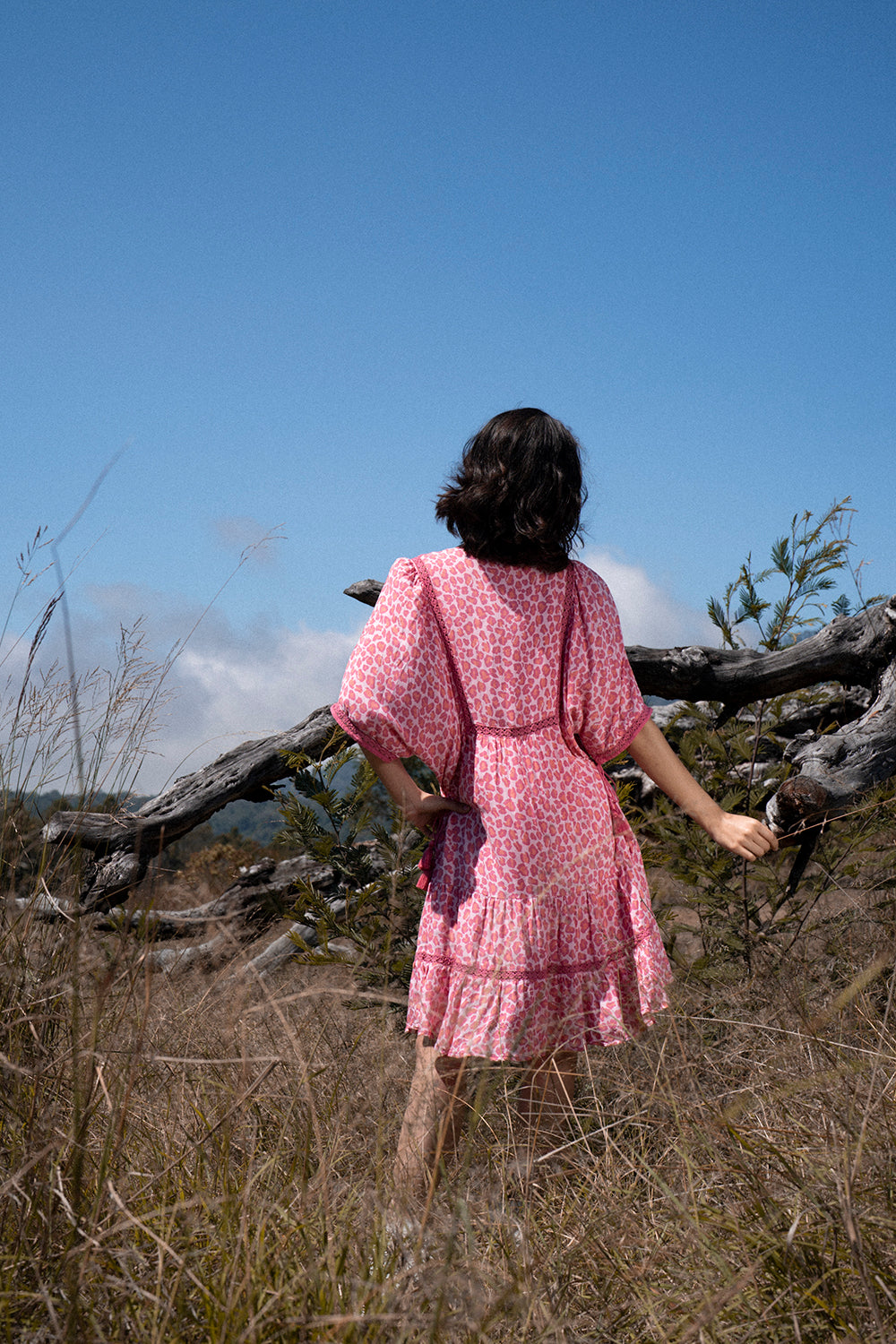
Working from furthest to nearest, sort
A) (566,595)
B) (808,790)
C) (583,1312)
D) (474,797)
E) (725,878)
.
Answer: (725,878), (808,790), (566,595), (474,797), (583,1312)

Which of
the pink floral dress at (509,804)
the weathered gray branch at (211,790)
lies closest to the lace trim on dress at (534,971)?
the pink floral dress at (509,804)

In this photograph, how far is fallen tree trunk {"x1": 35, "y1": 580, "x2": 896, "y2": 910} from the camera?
386cm

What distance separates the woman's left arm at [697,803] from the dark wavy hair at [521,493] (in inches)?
19.2

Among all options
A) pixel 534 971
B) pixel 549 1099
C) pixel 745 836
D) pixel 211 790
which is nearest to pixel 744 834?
pixel 745 836

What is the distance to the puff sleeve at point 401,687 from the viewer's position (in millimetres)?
2070

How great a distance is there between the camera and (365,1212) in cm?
151

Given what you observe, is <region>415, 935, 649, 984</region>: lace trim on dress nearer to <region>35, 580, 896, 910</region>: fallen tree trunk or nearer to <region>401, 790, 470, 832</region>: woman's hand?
<region>401, 790, 470, 832</region>: woman's hand

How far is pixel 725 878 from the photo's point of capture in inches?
120

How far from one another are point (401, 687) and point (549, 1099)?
97cm

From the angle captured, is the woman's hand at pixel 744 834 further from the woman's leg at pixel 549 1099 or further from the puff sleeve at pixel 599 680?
the woman's leg at pixel 549 1099

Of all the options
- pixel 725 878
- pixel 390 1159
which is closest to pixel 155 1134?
pixel 390 1159

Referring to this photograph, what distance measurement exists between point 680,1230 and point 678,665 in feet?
9.03

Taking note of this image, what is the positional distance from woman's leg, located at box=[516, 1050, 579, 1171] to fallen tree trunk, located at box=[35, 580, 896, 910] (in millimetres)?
1732

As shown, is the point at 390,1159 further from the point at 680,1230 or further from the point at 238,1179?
the point at 680,1230
